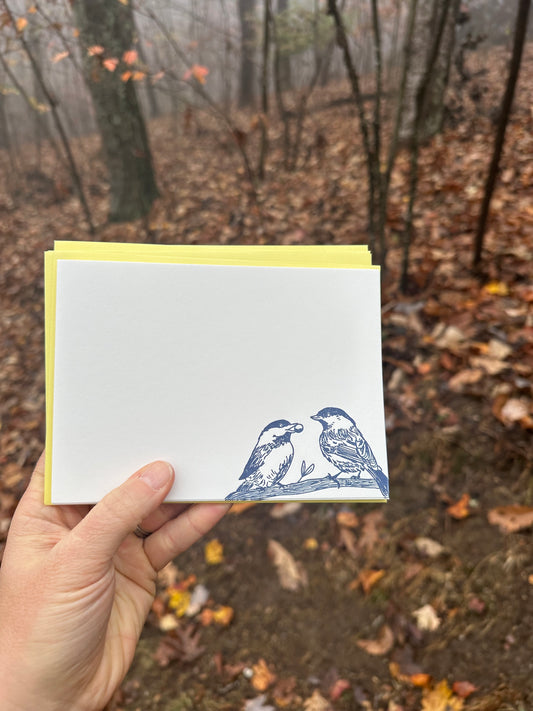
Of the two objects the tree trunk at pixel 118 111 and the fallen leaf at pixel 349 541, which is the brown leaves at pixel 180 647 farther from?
the tree trunk at pixel 118 111

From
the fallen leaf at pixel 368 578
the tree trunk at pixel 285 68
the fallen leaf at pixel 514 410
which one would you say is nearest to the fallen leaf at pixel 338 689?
the fallen leaf at pixel 368 578

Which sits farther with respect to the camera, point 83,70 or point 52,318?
point 83,70

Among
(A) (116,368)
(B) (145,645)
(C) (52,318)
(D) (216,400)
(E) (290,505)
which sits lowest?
(B) (145,645)

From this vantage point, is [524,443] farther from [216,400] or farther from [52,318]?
[52,318]

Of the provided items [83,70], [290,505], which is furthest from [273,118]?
[290,505]

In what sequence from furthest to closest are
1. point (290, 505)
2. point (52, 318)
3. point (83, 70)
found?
1. point (83, 70)
2. point (290, 505)
3. point (52, 318)

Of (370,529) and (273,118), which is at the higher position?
(273,118)

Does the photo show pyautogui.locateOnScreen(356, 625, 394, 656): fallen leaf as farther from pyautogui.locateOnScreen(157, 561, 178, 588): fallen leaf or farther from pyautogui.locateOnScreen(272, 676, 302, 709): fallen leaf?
pyautogui.locateOnScreen(157, 561, 178, 588): fallen leaf
